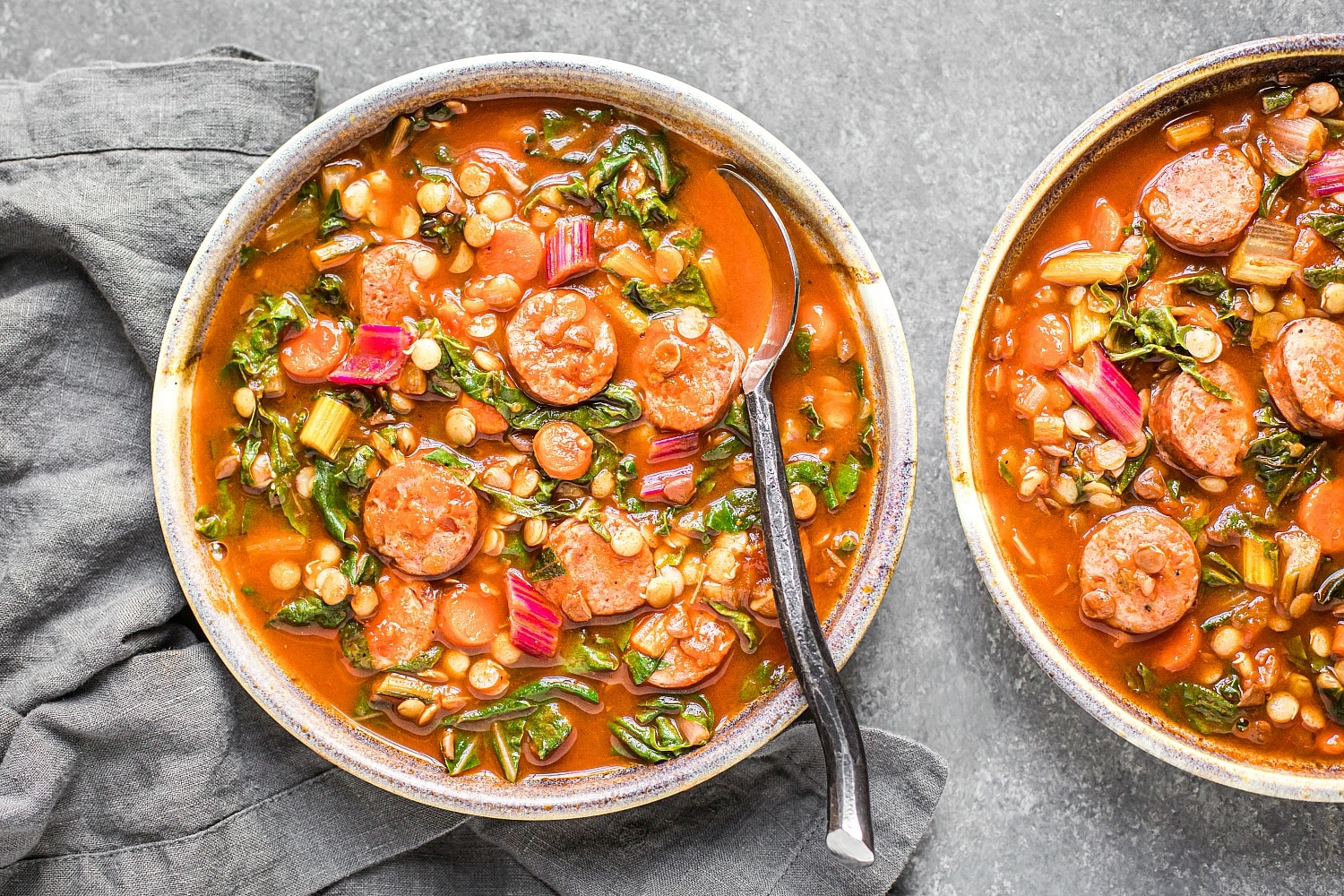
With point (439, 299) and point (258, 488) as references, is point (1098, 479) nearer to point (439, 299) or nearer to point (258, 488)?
point (439, 299)

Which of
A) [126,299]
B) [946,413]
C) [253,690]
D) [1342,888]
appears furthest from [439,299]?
[1342,888]

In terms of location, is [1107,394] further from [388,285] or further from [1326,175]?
[388,285]

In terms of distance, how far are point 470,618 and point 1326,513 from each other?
284 cm

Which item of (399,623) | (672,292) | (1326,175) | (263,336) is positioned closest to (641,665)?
(399,623)

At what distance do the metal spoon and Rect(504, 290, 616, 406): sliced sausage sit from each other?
1.55 feet

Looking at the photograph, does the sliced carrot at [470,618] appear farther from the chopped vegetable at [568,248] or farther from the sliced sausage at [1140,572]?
the sliced sausage at [1140,572]

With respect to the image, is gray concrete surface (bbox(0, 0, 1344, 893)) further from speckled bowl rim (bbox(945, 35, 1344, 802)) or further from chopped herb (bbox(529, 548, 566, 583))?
chopped herb (bbox(529, 548, 566, 583))

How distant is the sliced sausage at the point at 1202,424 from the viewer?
10.3 ft

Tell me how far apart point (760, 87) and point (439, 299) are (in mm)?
1407

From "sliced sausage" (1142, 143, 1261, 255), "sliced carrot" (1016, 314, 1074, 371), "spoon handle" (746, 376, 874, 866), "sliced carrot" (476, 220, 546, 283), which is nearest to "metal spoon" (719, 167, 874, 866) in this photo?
"spoon handle" (746, 376, 874, 866)

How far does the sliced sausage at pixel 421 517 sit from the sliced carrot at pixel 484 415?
189mm

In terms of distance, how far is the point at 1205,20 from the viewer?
11.7ft

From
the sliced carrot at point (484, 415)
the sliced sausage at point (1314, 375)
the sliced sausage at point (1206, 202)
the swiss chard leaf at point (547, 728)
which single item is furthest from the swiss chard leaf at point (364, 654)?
the sliced sausage at point (1314, 375)

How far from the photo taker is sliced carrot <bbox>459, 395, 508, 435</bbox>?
3.17m
